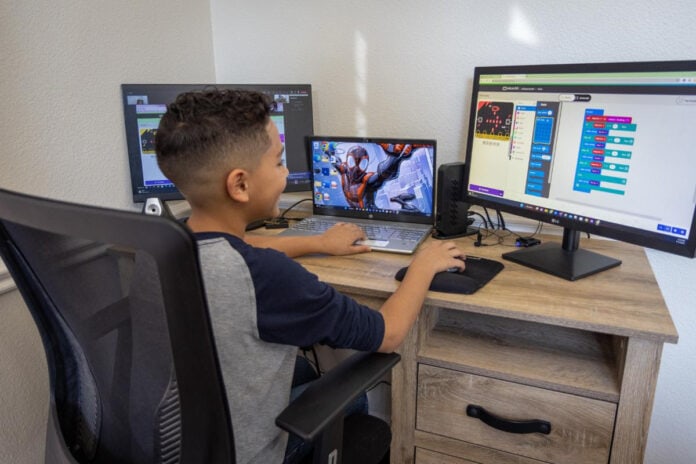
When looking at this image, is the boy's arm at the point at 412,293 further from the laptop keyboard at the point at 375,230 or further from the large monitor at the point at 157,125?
the large monitor at the point at 157,125

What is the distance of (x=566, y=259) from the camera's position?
127cm

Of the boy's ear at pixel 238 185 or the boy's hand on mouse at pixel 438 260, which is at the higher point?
the boy's ear at pixel 238 185

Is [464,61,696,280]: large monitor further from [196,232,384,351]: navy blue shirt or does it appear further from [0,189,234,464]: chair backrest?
[0,189,234,464]: chair backrest

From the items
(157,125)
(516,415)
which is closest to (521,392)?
(516,415)

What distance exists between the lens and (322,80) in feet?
5.77

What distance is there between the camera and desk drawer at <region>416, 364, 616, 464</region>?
107 cm

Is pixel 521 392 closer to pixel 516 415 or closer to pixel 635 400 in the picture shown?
pixel 516 415

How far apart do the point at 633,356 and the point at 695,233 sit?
10.9 inches

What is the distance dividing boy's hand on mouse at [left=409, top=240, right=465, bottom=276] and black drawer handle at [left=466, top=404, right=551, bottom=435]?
0.32 meters

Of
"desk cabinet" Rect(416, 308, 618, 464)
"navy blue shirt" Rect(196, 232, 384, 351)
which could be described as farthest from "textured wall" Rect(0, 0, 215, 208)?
"desk cabinet" Rect(416, 308, 618, 464)

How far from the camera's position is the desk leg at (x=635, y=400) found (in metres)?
0.98

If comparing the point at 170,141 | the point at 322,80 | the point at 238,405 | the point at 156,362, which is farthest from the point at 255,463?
the point at 322,80

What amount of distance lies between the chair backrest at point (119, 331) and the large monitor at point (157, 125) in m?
0.73

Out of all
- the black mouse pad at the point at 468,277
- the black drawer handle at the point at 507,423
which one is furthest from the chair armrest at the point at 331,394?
the black drawer handle at the point at 507,423
